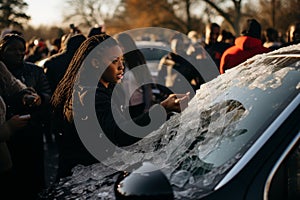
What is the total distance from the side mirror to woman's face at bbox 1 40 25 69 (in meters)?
2.71

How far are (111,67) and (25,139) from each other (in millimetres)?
1673

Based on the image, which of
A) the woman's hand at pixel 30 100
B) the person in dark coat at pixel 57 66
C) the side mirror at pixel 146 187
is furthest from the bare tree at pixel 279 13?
the side mirror at pixel 146 187

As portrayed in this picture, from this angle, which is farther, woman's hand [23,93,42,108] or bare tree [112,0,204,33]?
bare tree [112,0,204,33]

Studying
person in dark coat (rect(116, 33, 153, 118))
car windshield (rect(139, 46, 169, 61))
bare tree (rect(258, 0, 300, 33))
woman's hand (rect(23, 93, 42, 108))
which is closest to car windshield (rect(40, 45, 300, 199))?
woman's hand (rect(23, 93, 42, 108))

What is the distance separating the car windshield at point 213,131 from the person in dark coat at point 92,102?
13cm

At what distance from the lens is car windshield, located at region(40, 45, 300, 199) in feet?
7.09

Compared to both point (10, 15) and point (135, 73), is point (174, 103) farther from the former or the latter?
point (10, 15)

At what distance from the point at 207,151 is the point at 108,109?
810mm

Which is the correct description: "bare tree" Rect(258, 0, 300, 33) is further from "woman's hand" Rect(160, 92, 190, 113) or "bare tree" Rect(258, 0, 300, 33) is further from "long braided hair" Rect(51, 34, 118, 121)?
"woman's hand" Rect(160, 92, 190, 113)

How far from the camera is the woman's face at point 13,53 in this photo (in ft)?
14.6

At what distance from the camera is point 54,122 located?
348 centimetres

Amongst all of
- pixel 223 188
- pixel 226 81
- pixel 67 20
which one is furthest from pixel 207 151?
pixel 67 20

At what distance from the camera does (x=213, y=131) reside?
2.49 m

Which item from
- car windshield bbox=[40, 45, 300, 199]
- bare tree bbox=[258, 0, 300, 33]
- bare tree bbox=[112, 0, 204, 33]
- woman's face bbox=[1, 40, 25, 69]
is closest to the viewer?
car windshield bbox=[40, 45, 300, 199]
